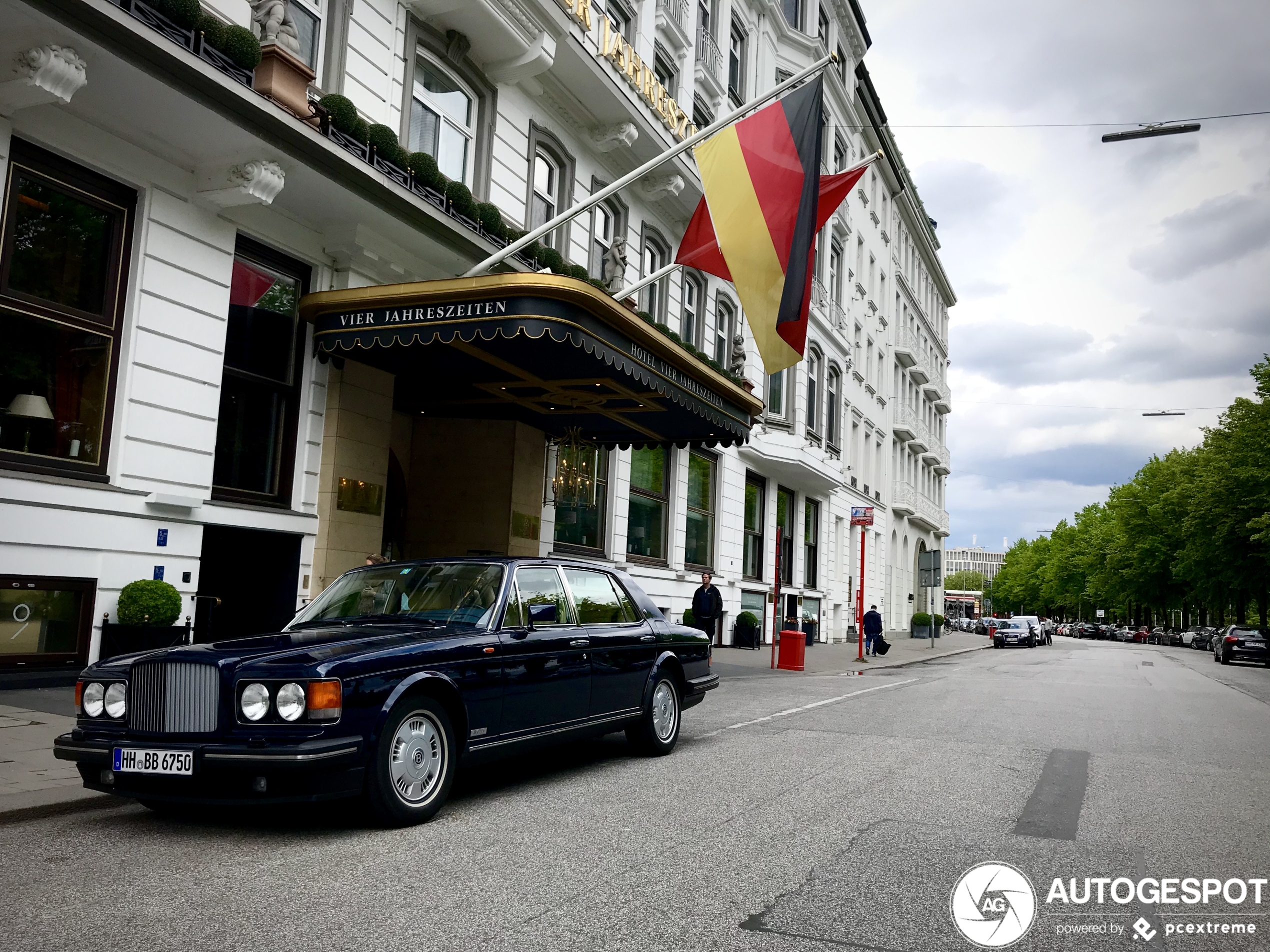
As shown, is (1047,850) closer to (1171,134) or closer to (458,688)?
(458,688)

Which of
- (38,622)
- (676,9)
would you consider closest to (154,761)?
(38,622)

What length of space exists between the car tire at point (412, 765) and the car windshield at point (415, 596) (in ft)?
2.85

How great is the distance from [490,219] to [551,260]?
1403mm

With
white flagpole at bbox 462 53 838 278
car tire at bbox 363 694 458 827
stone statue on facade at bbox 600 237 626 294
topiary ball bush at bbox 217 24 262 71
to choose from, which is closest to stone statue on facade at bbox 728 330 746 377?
stone statue on facade at bbox 600 237 626 294

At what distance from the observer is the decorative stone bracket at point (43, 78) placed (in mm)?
8609

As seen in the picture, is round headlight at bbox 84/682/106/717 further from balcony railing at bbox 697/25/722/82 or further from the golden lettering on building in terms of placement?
balcony railing at bbox 697/25/722/82

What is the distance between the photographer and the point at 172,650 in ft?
18.0

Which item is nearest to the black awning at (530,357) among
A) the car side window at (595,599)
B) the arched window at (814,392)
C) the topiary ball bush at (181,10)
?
the topiary ball bush at (181,10)

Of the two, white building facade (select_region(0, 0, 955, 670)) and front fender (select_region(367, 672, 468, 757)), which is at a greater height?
white building facade (select_region(0, 0, 955, 670))

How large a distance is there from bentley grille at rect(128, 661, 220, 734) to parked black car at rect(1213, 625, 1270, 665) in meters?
37.3

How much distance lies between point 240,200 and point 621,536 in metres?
11.7

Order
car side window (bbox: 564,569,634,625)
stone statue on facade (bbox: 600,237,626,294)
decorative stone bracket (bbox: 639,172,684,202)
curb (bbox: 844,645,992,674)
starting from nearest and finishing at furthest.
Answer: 1. car side window (bbox: 564,569,634,625)
2. stone statue on facade (bbox: 600,237,626,294)
3. decorative stone bracket (bbox: 639,172,684,202)
4. curb (bbox: 844,645,992,674)

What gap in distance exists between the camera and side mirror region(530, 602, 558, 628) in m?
6.85

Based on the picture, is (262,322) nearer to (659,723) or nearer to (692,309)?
(659,723)
